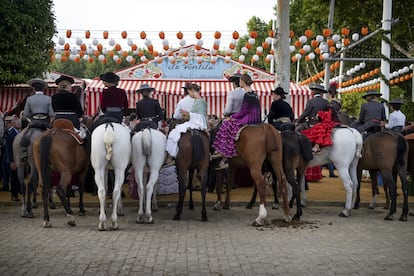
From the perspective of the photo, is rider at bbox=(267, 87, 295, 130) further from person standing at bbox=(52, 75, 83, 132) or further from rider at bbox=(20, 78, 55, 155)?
rider at bbox=(20, 78, 55, 155)

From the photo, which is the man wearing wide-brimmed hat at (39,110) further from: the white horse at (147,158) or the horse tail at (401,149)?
the horse tail at (401,149)

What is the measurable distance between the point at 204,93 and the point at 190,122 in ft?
41.0

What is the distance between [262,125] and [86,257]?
4418 mm

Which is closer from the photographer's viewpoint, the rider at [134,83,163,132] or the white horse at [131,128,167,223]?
the white horse at [131,128,167,223]

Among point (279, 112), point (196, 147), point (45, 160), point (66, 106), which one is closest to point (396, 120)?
point (279, 112)

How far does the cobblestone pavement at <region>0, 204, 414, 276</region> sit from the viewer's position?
7.00 meters

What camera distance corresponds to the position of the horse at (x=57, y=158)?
965 centimetres

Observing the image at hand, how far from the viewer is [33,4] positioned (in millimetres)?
18484

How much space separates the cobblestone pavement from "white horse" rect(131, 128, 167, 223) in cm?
35

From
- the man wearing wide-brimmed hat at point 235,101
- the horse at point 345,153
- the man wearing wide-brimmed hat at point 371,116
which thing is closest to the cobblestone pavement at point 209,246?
the horse at point 345,153

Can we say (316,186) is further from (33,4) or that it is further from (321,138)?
(33,4)

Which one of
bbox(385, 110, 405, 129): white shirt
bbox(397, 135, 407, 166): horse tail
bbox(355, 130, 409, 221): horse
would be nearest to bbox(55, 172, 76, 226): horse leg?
bbox(355, 130, 409, 221): horse

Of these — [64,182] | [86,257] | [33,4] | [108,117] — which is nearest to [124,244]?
[86,257]

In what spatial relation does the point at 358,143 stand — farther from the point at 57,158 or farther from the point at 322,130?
the point at 57,158
